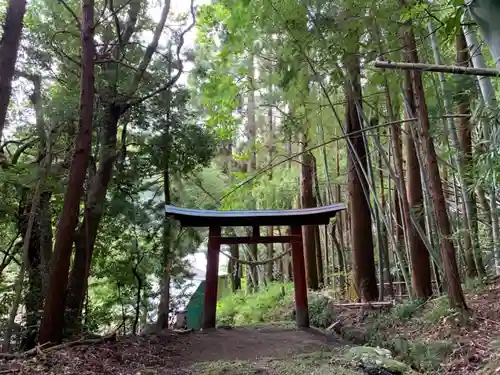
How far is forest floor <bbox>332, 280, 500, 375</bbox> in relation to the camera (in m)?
3.58

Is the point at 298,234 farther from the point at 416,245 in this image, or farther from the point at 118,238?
the point at 118,238

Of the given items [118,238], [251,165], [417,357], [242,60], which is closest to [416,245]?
[417,357]

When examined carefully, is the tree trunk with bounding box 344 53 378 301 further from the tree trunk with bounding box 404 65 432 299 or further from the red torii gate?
the red torii gate

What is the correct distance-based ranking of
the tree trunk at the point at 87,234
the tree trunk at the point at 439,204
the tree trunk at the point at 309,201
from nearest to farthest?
the tree trunk at the point at 439,204 → the tree trunk at the point at 87,234 → the tree trunk at the point at 309,201

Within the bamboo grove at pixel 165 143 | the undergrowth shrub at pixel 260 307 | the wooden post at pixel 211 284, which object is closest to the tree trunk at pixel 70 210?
the bamboo grove at pixel 165 143

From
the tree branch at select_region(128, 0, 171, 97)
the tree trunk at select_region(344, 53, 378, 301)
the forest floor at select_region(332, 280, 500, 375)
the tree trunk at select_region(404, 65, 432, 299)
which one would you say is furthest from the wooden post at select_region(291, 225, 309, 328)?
the tree branch at select_region(128, 0, 171, 97)

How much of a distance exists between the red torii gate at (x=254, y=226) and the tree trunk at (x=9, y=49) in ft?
9.18

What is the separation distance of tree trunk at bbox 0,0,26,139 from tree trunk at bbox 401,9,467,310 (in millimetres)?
3401

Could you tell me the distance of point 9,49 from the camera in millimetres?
3230

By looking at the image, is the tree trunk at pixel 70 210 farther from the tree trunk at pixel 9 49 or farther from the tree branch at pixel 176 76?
the tree branch at pixel 176 76

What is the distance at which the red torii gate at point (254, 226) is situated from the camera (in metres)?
5.95

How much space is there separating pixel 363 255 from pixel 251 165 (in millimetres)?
5844

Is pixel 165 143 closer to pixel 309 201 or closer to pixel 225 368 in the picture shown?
pixel 225 368

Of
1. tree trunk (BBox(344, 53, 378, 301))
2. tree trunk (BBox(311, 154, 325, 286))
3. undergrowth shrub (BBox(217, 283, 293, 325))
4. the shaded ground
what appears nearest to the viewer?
the shaded ground
